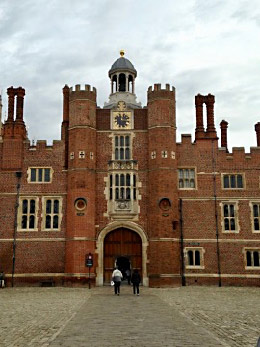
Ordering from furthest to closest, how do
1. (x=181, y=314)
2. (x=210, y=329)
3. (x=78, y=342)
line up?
(x=181, y=314)
(x=210, y=329)
(x=78, y=342)

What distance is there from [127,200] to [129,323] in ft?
58.7

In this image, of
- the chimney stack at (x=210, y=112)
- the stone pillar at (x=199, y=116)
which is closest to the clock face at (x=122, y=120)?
the stone pillar at (x=199, y=116)

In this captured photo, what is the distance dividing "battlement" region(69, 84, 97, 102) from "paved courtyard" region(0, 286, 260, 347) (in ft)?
52.9

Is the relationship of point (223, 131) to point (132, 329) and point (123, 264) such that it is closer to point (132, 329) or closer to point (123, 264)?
point (123, 264)

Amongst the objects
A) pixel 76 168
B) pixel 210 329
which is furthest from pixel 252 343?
pixel 76 168

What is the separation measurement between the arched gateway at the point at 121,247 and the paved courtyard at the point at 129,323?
410 inches

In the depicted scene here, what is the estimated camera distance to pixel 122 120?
3136 cm

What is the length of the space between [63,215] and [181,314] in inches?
666

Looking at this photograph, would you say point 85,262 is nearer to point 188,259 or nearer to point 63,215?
point 63,215

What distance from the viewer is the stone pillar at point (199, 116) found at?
31.6 metres

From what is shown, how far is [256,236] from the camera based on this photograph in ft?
98.1

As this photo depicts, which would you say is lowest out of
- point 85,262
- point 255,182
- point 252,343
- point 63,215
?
point 252,343

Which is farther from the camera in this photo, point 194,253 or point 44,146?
point 44,146

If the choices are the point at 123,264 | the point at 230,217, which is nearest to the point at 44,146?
the point at 123,264
